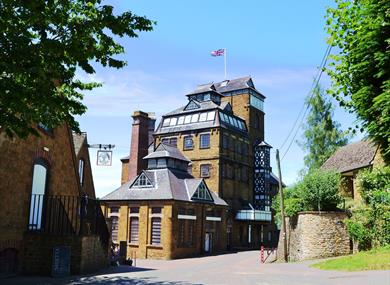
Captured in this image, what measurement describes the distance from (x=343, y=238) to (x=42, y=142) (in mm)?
19072

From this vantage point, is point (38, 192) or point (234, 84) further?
point (234, 84)

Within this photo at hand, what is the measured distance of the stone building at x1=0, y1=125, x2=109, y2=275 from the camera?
→ 15.9 meters

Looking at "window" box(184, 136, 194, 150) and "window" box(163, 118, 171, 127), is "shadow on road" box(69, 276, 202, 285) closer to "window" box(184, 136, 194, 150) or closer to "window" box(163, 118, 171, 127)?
"window" box(184, 136, 194, 150)

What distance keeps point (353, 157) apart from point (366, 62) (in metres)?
19.2

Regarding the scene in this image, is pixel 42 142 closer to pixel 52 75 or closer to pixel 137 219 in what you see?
pixel 52 75

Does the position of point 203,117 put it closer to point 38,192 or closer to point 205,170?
point 205,170

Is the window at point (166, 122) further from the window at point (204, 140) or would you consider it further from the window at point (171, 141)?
the window at point (204, 140)

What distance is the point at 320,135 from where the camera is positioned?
4788 cm

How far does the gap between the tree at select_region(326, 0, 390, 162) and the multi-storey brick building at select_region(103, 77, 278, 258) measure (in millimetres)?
25155

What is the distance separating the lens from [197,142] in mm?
48250

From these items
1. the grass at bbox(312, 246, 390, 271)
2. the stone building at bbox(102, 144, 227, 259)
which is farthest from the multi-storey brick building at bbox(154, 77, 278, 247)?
the grass at bbox(312, 246, 390, 271)

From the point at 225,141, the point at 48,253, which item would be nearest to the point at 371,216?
the point at 48,253

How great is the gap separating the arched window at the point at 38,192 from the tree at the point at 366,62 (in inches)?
513

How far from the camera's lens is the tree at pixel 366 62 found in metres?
16.4
